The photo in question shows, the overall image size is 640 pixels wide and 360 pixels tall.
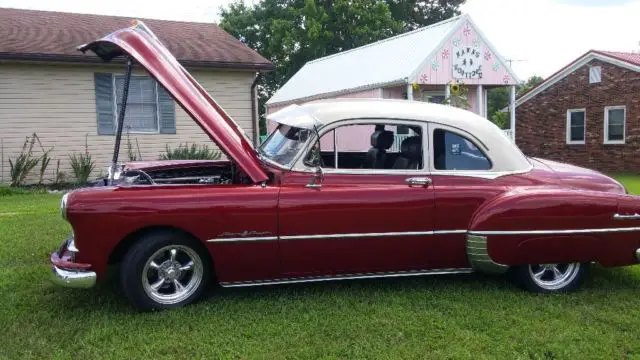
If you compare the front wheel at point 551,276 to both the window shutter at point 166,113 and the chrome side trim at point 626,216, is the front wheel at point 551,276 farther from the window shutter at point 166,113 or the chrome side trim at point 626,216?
the window shutter at point 166,113

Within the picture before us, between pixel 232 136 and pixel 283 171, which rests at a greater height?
pixel 232 136

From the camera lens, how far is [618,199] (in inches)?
178

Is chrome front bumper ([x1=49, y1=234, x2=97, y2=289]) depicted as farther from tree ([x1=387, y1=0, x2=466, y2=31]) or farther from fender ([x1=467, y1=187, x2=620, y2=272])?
tree ([x1=387, y1=0, x2=466, y2=31])

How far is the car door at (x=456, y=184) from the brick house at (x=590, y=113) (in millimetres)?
15848

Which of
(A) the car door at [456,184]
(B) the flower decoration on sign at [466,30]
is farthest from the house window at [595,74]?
(A) the car door at [456,184]

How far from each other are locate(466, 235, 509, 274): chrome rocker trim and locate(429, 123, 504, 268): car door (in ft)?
0.21

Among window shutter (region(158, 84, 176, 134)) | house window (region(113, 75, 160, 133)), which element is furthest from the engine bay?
Result: window shutter (region(158, 84, 176, 134))

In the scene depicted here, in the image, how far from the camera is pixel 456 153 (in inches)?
182

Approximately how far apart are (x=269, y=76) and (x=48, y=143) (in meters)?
25.8

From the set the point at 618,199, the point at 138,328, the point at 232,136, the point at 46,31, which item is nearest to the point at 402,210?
the point at 232,136

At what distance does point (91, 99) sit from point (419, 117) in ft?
31.6

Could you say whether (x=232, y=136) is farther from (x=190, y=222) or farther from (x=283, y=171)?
(x=190, y=222)

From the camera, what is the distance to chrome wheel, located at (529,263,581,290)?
15.2 feet

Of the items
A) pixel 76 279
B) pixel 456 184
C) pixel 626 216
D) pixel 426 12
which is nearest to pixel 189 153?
pixel 76 279
